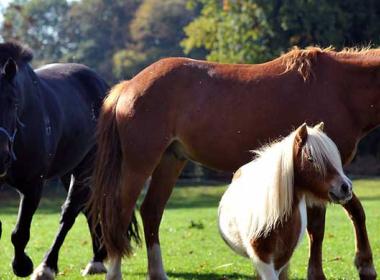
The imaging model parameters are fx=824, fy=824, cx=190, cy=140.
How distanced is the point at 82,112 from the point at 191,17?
58.6m

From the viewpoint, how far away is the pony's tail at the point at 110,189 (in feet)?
24.7

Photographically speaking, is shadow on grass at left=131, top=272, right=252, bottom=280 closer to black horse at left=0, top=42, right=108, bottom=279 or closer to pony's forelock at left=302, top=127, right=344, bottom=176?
black horse at left=0, top=42, right=108, bottom=279

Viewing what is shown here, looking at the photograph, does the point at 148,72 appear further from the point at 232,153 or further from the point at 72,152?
the point at 72,152

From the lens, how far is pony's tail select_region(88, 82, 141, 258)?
754 centimetres

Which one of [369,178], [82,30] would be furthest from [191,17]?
[369,178]

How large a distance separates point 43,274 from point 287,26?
26.9 m

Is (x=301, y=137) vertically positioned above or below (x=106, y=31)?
above

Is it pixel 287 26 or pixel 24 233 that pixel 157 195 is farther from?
pixel 287 26

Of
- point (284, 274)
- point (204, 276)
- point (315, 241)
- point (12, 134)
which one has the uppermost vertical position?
point (12, 134)

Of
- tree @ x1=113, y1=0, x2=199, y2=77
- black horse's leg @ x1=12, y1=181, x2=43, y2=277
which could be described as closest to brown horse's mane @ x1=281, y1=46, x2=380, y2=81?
black horse's leg @ x1=12, y1=181, x2=43, y2=277

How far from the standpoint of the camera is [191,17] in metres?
67.5

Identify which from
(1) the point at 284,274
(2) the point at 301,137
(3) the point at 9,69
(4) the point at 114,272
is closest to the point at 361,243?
(1) the point at 284,274

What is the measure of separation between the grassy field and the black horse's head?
2064 millimetres

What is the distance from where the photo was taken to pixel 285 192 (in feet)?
19.9
